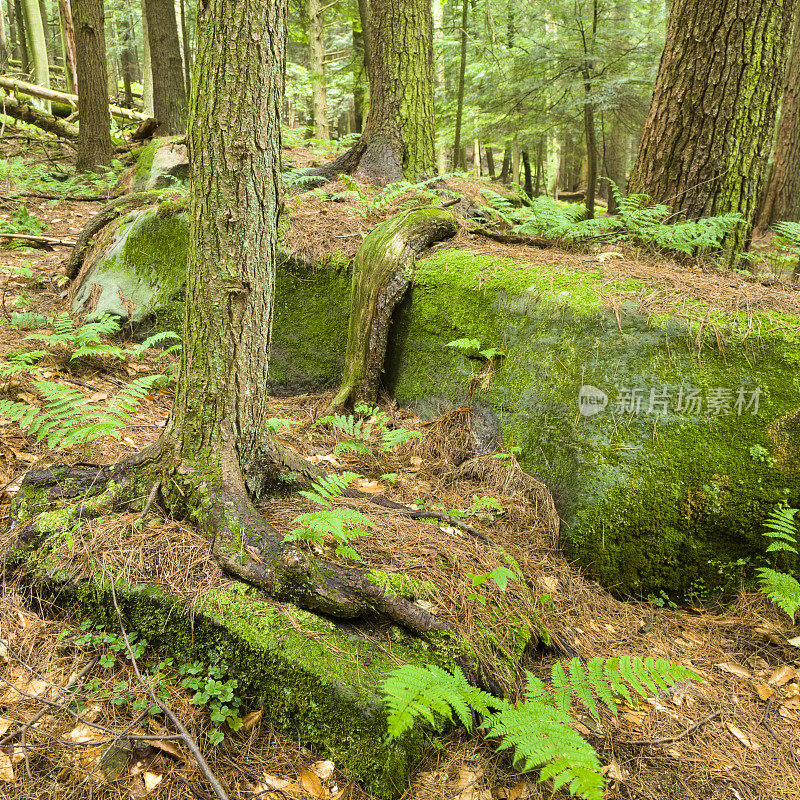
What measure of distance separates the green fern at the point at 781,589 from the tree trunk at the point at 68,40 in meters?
16.4

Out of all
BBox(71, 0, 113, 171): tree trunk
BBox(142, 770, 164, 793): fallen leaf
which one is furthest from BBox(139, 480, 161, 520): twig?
BBox(71, 0, 113, 171): tree trunk

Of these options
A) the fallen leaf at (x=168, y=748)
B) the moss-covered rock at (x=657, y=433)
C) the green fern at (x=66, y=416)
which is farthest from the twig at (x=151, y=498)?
the moss-covered rock at (x=657, y=433)

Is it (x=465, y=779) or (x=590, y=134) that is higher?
(x=590, y=134)

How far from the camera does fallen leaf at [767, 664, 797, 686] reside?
9.32 ft

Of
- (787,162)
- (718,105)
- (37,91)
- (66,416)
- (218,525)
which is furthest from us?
(37,91)

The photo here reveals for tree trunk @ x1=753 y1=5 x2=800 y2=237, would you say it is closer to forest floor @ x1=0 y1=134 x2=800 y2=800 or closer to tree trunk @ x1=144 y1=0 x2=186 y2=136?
forest floor @ x1=0 y1=134 x2=800 y2=800

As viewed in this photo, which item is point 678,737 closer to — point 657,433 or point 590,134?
point 657,433

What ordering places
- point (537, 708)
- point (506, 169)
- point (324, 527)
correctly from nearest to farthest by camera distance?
1. point (537, 708)
2. point (324, 527)
3. point (506, 169)

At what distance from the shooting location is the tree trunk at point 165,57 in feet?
29.6

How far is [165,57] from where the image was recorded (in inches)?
356

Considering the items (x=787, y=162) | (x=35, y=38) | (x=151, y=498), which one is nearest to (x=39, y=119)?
(x=35, y=38)

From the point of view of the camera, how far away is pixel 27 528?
2.66m

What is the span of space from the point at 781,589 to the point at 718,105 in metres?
4.00

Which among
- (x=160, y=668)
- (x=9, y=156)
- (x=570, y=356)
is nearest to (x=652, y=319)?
(x=570, y=356)
